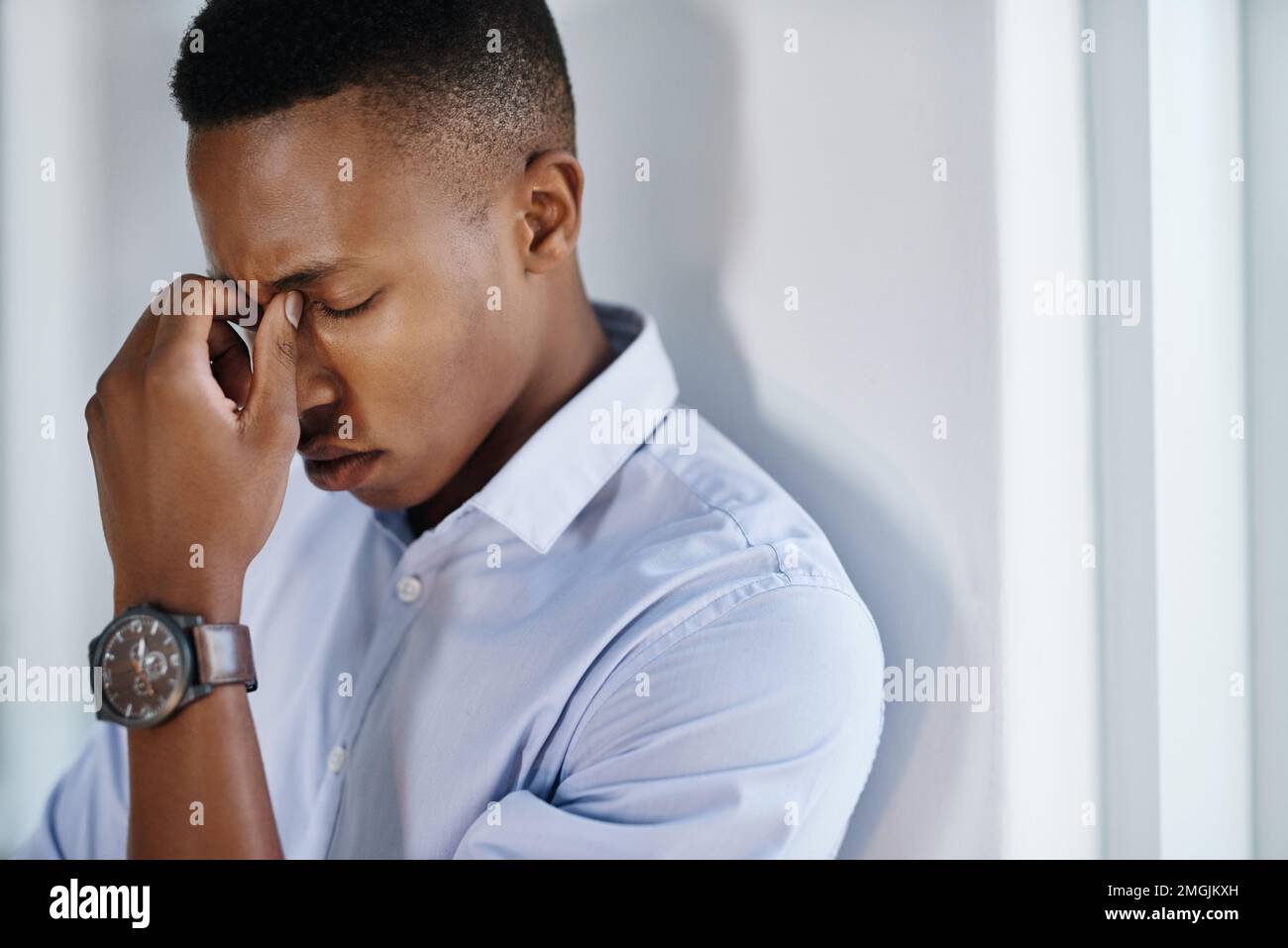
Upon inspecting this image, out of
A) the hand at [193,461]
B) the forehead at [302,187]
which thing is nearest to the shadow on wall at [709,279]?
the forehead at [302,187]

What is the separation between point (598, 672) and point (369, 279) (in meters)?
0.46

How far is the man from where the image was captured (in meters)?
0.99

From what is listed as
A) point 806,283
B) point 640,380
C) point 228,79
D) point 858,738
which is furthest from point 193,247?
point 858,738

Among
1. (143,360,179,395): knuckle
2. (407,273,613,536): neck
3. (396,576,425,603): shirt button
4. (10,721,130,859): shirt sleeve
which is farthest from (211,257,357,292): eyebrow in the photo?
(10,721,130,859): shirt sleeve

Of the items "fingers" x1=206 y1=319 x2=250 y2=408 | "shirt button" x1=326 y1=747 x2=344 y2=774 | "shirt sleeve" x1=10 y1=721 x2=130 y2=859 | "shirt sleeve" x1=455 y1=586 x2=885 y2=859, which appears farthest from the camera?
"shirt sleeve" x1=10 y1=721 x2=130 y2=859

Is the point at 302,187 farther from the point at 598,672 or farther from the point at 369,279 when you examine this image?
the point at 598,672

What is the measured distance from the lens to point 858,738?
3.40 feet

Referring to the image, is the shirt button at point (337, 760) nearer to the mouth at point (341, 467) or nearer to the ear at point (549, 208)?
the mouth at point (341, 467)

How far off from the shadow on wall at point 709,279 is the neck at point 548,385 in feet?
0.45

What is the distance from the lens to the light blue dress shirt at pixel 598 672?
0.98 metres

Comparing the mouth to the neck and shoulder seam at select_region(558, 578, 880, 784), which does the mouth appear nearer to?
the neck

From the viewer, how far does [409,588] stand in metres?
1.21

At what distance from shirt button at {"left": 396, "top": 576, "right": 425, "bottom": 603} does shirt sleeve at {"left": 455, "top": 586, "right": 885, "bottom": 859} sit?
0.29m

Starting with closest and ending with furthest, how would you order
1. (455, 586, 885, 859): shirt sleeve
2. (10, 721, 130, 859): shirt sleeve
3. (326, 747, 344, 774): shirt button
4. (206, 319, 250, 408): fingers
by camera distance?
(455, 586, 885, 859): shirt sleeve < (206, 319, 250, 408): fingers < (326, 747, 344, 774): shirt button < (10, 721, 130, 859): shirt sleeve
